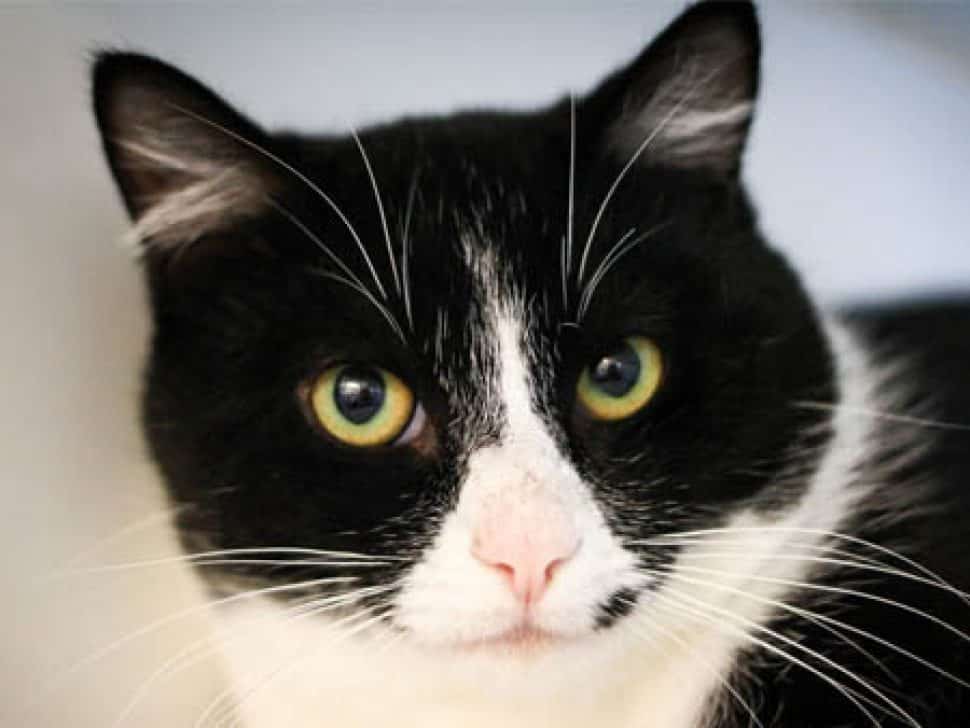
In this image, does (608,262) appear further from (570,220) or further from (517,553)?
(517,553)

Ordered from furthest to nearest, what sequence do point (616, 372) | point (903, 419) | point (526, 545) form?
point (903, 419), point (616, 372), point (526, 545)

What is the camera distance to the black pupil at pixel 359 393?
77cm

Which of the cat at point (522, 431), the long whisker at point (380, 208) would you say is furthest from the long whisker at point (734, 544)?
the long whisker at point (380, 208)

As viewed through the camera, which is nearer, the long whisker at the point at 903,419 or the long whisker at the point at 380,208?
the long whisker at the point at 380,208

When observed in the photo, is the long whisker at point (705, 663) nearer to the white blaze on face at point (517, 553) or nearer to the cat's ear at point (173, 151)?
the white blaze on face at point (517, 553)

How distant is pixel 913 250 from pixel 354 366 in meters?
0.48

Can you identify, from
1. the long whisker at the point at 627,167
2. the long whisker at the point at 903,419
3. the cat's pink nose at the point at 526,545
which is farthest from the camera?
the long whisker at the point at 903,419

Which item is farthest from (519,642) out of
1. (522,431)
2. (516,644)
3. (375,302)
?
(375,302)

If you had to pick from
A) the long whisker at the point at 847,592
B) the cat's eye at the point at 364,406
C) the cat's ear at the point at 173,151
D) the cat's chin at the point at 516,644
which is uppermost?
the cat's ear at the point at 173,151

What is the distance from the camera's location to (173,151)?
801 millimetres

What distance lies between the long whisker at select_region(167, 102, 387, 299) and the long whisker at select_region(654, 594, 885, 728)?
27cm

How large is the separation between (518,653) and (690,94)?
1.32 ft

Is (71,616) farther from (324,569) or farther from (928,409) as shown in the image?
(928,409)

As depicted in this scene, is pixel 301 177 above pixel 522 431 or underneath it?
above
